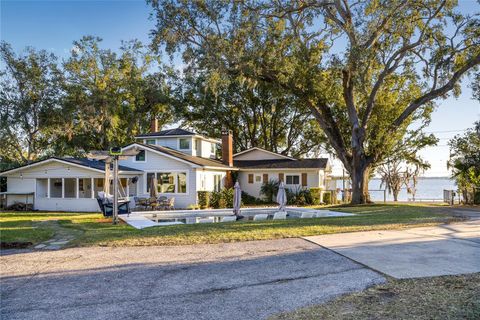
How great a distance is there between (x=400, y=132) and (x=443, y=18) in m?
8.11

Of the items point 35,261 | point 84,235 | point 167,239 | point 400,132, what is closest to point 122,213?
point 84,235

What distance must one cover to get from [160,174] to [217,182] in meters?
4.28

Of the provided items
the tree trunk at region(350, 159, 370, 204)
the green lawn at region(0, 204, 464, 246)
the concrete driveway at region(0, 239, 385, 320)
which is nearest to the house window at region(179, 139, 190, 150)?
the tree trunk at region(350, 159, 370, 204)

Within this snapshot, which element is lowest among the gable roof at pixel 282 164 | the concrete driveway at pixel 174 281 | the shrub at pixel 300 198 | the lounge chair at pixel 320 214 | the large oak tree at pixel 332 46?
the concrete driveway at pixel 174 281

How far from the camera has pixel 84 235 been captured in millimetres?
11555

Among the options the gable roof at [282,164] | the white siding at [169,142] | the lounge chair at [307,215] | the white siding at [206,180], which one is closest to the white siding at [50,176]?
the white siding at [206,180]

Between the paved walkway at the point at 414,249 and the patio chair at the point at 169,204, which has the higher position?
the patio chair at the point at 169,204

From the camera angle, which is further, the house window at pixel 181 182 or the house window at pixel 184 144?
the house window at pixel 184 144

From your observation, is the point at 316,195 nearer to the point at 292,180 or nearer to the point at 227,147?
the point at 292,180

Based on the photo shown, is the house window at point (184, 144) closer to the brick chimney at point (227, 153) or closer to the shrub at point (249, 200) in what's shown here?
the brick chimney at point (227, 153)

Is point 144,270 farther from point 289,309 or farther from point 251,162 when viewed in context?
point 251,162

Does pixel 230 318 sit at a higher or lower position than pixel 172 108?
lower

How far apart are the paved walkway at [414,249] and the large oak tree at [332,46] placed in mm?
12619

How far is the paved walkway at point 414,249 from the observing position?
23.1ft
